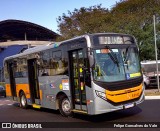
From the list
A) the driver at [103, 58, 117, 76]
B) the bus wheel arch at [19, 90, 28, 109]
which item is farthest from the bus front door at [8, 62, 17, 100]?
the driver at [103, 58, 117, 76]

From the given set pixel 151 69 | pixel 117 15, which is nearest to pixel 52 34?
pixel 117 15

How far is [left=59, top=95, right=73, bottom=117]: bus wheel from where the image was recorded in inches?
519

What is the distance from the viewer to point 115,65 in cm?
1177

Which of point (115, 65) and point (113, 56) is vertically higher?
point (113, 56)

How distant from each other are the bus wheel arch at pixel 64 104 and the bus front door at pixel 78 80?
541 mm

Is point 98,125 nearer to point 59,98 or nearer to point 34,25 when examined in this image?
point 59,98

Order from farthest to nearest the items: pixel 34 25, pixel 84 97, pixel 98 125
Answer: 1. pixel 34 25
2. pixel 84 97
3. pixel 98 125

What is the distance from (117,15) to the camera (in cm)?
4081

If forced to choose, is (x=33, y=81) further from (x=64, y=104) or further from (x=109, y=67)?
(x=109, y=67)

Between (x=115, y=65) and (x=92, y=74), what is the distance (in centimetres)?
95

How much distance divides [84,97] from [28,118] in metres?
3.26

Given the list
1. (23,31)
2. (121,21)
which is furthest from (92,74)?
(23,31)

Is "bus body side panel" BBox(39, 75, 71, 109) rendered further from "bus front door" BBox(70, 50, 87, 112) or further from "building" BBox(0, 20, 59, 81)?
"building" BBox(0, 20, 59, 81)

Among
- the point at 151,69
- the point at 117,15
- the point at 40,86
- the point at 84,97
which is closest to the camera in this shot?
the point at 84,97
